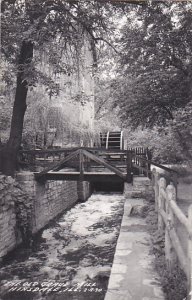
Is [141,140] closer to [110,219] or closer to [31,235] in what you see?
[110,219]

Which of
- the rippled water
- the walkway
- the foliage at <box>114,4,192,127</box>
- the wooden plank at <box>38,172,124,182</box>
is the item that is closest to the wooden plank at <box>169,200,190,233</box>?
the walkway

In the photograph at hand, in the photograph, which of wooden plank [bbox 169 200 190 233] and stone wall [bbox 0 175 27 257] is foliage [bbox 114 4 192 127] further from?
wooden plank [bbox 169 200 190 233]

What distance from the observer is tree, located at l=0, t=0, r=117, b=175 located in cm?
838

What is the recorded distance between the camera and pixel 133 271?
431 centimetres

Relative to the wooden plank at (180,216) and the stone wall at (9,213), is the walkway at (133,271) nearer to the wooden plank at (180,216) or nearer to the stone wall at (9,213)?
the wooden plank at (180,216)

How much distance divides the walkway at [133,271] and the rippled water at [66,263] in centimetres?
110

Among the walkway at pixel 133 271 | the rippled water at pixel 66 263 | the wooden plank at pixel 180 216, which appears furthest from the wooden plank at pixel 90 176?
the wooden plank at pixel 180 216

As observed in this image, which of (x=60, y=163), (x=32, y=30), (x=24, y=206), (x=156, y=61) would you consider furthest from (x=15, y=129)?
(x=156, y=61)

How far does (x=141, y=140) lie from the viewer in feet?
71.9

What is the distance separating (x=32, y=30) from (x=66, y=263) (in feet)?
18.3

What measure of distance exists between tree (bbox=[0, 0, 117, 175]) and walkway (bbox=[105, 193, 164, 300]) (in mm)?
4884

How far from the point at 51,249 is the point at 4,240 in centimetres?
126

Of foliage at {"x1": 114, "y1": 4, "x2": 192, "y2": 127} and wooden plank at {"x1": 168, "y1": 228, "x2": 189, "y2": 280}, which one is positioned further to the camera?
foliage at {"x1": 114, "y1": 4, "x2": 192, "y2": 127}

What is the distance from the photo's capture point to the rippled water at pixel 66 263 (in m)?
6.05
